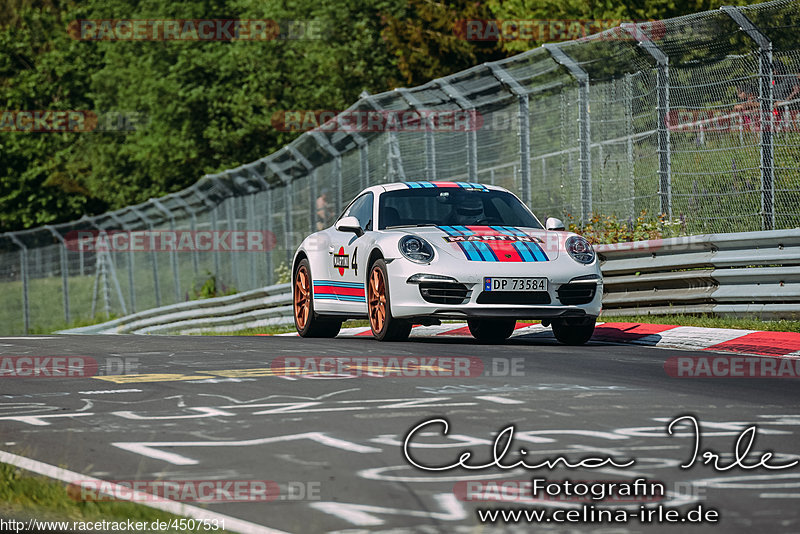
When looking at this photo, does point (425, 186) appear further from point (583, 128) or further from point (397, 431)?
point (397, 431)

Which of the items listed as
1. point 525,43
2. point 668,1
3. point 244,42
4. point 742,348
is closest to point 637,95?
point 742,348

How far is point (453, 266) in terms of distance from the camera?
11.8 meters

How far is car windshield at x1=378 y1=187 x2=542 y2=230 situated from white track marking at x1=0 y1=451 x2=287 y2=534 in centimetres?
730

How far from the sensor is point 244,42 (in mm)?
46719

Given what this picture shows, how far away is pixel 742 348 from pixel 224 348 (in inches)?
178

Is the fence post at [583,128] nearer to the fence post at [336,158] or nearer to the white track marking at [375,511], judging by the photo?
the fence post at [336,158]

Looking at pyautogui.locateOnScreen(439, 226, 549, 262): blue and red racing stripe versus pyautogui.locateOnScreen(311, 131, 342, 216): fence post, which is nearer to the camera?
pyautogui.locateOnScreen(439, 226, 549, 262): blue and red racing stripe

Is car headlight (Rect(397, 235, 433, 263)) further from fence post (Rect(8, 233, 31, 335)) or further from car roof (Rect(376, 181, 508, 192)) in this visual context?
fence post (Rect(8, 233, 31, 335))

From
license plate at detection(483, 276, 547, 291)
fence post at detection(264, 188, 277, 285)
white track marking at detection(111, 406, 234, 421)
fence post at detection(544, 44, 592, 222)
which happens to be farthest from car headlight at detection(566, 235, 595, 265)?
fence post at detection(264, 188, 277, 285)

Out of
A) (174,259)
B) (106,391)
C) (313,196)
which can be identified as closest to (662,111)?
(106,391)

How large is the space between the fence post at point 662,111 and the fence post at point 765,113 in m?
1.29

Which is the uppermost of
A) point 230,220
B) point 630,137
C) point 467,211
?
point 630,137

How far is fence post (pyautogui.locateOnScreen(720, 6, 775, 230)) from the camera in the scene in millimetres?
13555

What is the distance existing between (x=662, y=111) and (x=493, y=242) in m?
3.86
